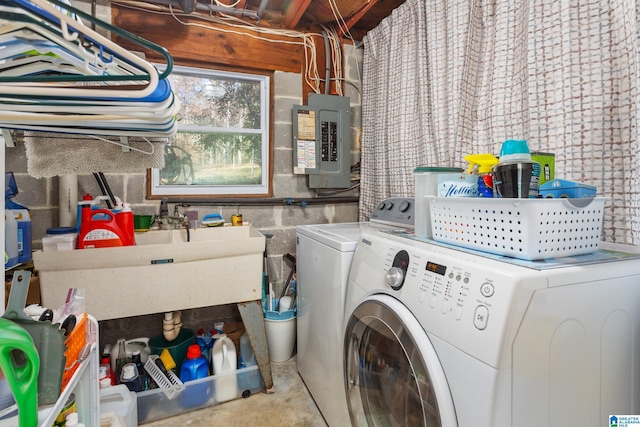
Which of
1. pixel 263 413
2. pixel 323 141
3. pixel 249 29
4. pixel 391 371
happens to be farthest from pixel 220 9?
pixel 263 413

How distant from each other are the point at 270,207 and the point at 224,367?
3.39 ft

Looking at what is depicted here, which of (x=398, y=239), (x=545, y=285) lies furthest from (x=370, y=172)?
(x=545, y=285)

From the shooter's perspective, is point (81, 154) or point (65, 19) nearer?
point (65, 19)

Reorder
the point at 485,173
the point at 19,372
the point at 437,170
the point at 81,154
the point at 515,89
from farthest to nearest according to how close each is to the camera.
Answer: the point at 515,89
the point at 437,170
the point at 485,173
the point at 81,154
the point at 19,372

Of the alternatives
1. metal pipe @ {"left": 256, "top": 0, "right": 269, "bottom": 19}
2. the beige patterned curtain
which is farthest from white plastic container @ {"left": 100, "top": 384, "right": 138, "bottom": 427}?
metal pipe @ {"left": 256, "top": 0, "right": 269, "bottom": 19}

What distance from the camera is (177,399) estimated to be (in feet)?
5.09

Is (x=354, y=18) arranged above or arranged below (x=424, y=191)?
above

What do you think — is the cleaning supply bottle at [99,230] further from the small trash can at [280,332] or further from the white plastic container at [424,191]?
the white plastic container at [424,191]

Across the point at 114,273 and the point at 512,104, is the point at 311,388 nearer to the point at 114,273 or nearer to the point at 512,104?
the point at 114,273

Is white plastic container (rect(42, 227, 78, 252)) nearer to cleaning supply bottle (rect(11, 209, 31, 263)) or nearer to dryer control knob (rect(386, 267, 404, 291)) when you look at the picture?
cleaning supply bottle (rect(11, 209, 31, 263))

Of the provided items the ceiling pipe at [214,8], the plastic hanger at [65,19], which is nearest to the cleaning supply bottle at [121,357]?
the plastic hanger at [65,19]

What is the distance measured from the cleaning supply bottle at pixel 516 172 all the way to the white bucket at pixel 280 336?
1534 mm

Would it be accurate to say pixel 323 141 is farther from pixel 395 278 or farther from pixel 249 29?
pixel 395 278

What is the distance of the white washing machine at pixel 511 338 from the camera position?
24.9 inches
